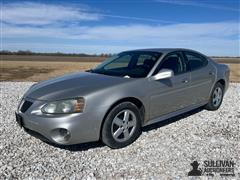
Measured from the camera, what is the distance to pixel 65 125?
380cm

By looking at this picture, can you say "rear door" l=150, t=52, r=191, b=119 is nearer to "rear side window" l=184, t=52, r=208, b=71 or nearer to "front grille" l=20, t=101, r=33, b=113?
"rear side window" l=184, t=52, r=208, b=71

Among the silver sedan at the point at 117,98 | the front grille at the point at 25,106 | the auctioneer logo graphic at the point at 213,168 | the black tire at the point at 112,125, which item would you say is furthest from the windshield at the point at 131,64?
the auctioneer logo graphic at the point at 213,168

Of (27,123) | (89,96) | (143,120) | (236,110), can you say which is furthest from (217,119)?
(27,123)

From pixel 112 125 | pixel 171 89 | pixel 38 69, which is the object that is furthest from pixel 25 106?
pixel 38 69

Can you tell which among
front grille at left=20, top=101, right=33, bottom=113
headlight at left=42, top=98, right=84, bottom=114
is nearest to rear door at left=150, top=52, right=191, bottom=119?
headlight at left=42, top=98, right=84, bottom=114

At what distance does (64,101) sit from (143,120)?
1.40 meters

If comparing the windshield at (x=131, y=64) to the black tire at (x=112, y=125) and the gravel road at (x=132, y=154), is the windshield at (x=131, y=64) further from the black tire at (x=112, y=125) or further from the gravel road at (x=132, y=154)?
the gravel road at (x=132, y=154)

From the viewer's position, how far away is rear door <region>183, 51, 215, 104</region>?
554 cm

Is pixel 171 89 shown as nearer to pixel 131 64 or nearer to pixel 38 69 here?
pixel 131 64

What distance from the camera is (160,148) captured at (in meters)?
4.36

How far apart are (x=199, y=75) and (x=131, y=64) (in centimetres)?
144

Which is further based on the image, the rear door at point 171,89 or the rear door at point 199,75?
the rear door at point 199,75

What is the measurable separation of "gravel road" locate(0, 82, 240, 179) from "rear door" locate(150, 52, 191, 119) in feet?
1.51

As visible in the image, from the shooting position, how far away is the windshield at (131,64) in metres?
4.80
